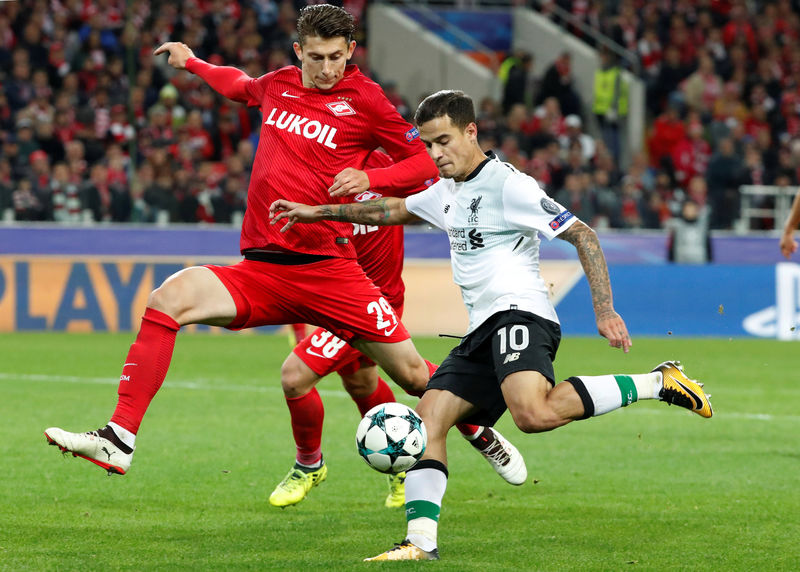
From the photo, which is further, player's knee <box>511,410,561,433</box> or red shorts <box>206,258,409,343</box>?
red shorts <box>206,258,409,343</box>

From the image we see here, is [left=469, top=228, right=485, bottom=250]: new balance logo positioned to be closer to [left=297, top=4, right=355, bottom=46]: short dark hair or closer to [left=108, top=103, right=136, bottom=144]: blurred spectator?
[left=297, top=4, right=355, bottom=46]: short dark hair

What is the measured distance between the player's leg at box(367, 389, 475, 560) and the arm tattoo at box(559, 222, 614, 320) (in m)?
0.76

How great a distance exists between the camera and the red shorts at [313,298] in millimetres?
6074

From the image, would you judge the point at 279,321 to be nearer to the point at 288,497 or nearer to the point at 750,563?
the point at 288,497

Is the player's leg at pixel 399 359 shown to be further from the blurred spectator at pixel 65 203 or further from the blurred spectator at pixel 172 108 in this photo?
the blurred spectator at pixel 172 108

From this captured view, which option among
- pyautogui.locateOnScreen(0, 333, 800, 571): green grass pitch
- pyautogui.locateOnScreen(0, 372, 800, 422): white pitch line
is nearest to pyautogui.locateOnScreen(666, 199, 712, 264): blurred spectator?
pyautogui.locateOnScreen(0, 333, 800, 571): green grass pitch

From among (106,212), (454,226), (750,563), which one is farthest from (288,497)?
(106,212)

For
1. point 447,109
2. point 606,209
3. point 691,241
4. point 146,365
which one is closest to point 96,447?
point 146,365

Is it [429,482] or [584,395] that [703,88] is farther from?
[429,482]

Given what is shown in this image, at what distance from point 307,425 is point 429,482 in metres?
1.64

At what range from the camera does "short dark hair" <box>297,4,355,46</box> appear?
608cm

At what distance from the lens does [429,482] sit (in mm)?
5402

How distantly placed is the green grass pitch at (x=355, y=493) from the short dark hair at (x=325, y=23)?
234 centimetres

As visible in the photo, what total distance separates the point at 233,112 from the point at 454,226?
579 inches
